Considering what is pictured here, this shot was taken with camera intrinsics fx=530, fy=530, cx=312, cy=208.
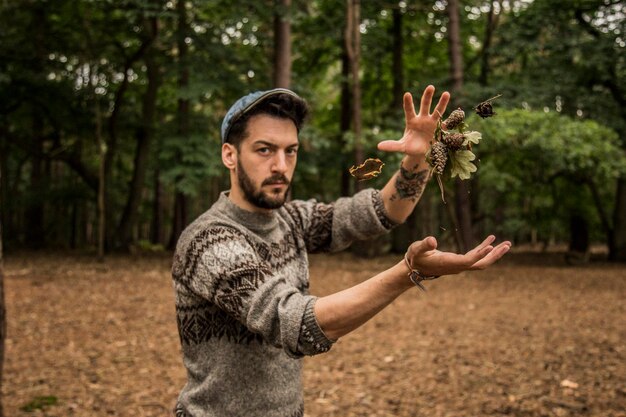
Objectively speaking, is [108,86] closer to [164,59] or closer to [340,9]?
[164,59]

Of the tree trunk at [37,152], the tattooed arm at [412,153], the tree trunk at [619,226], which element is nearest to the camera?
the tattooed arm at [412,153]

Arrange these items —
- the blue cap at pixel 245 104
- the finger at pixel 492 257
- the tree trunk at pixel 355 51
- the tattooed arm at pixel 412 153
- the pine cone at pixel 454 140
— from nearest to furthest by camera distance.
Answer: the finger at pixel 492 257, the pine cone at pixel 454 140, the tattooed arm at pixel 412 153, the blue cap at pixel 245 104, the tree trunk at pixel 355 51

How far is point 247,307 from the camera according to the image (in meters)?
1.79

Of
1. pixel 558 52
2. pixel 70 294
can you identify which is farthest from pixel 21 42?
pixel 558 52

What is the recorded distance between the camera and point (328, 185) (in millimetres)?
26875

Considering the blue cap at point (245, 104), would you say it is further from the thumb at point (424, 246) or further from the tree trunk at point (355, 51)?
the tree trunk at point (355, 51)

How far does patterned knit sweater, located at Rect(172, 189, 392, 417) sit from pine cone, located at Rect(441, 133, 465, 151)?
65 centimetres

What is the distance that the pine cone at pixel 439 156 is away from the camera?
1.57 m

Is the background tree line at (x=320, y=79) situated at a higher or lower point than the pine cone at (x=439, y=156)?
higher

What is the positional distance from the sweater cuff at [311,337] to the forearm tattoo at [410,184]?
966 mm

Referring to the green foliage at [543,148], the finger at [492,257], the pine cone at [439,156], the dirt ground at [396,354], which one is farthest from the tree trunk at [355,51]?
the finger at [492,257]

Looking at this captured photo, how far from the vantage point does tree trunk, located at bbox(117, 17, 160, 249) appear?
17.0 meters

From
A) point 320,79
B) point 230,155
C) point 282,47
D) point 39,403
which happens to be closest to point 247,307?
point 230,155

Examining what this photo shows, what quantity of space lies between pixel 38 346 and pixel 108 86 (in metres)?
13.0
